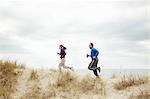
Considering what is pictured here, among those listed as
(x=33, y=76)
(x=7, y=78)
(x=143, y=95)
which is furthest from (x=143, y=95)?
(x=7, y=78)

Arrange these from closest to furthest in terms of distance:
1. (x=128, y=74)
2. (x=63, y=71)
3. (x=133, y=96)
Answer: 1. (x=133, y=96)
2. (x=128, y=74)
3. (x=63, y=71)

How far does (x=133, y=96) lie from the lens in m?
11.7

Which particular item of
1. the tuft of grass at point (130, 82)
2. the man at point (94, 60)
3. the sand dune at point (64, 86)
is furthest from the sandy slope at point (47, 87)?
the man at point (94, 60)

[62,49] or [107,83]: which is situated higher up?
[62,49]

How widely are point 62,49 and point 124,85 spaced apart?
2.81 m

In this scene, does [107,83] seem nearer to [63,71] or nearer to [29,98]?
[63,71]

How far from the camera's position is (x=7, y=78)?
1309 centimetres

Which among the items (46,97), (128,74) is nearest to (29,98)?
(46,97)

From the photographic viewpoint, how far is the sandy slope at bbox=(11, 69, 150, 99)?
12070mm

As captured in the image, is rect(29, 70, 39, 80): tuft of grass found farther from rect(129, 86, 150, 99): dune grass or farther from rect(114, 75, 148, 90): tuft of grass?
rect(129, 86, 150, 99): dune grass

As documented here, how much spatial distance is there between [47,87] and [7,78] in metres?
1.57

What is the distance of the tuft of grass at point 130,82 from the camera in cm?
Answer: 1238

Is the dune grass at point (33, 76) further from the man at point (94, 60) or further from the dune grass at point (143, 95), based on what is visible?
the dune grass at point (143, 95)

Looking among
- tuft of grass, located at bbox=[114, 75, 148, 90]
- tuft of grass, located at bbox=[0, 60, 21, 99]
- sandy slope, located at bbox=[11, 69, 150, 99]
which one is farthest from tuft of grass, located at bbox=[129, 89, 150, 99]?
tuft of grass, located at bbox=[0, 60, 21, 99]
